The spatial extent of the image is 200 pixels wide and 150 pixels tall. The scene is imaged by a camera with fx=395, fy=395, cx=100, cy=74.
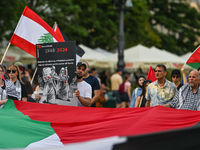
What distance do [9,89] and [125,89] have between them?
8.29m

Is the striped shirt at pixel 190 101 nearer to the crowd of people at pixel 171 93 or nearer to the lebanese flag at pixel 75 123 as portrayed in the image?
the crowd of people at pixel 171 93

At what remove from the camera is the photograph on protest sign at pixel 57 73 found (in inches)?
272

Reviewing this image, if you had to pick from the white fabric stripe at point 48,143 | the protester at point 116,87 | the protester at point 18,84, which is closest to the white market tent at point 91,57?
the protester at point 116,87

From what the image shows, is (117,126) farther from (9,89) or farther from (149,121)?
(9,89)

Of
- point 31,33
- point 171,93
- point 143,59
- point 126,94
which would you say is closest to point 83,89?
point 171,93

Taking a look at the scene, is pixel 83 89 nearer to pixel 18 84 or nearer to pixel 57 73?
pixel 57 73

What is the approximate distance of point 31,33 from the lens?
8.75 meters

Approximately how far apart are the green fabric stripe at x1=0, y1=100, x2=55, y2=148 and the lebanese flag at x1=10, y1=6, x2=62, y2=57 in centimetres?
279

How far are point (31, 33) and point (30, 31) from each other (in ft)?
0.16

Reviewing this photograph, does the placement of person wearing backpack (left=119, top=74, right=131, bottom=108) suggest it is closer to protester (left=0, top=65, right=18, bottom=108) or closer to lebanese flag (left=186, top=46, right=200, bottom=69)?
lebanese flag (left=186, top=46, right=200, bottom=69)

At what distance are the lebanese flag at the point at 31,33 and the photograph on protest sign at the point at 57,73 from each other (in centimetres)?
136

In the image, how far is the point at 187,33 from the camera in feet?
118

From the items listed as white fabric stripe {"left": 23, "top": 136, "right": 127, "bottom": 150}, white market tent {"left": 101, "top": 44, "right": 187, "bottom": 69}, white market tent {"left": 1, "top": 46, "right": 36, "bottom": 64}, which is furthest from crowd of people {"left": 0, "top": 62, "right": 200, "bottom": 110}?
A: white market tent {"left": 1, "top": 46, "right": 36, "bottom": 64}

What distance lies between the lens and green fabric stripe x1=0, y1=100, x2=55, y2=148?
5.24m
